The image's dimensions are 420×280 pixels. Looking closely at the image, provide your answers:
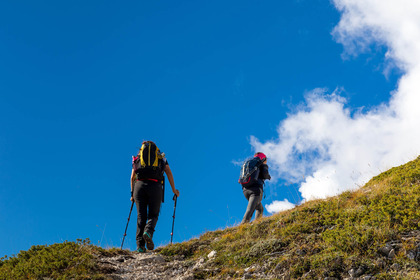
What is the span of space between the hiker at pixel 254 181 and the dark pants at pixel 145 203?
121 inches

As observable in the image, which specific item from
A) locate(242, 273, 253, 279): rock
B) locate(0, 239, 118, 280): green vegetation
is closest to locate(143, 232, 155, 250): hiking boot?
locate(0, 239, 118, 280): green vegetation

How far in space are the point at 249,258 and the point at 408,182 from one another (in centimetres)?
443

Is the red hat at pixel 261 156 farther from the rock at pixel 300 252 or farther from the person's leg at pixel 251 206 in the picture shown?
the rock at pixel 300 252

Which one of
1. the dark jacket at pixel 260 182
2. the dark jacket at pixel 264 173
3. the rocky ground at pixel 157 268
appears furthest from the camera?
the dark jacket at pixel 264 173

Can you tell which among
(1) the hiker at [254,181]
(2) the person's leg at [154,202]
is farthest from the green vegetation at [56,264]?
(1) the hiker at [254,181]

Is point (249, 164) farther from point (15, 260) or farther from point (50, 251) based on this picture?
point (15, 260)

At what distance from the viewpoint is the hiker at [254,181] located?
1134 cm

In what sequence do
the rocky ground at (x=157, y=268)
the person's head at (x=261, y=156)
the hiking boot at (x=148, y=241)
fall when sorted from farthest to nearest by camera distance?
the person's head at (x=261, y=156) < the hiking boot at (x=148, y=241) < the rocky ground at (x=157, y=268)

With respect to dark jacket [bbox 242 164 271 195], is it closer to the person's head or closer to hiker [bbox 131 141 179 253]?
the person's head

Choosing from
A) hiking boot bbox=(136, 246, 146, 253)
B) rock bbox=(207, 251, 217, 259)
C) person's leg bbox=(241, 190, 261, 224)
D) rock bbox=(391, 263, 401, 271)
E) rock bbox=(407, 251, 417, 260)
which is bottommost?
rock bbox=(391, 263, 401, 271)

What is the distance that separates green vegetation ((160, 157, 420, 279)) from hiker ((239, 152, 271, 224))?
190cm

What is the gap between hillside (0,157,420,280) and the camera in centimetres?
562

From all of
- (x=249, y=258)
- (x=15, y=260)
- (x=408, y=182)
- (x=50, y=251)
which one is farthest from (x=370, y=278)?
(x=15, y=260)

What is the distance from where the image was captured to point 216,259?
7.61 meters
